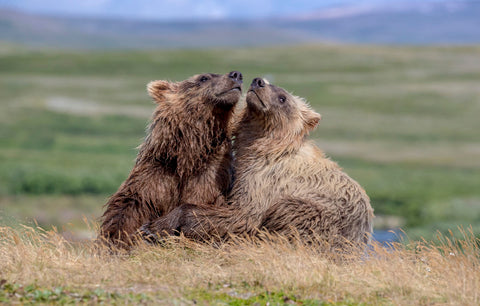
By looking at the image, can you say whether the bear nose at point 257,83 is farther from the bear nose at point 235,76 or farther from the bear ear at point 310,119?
the bear ear at point 310,119

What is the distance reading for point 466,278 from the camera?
7594mm

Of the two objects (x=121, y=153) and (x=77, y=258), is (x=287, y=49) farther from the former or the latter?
(x=77, y=258)

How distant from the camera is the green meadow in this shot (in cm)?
3562

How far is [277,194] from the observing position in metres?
8.95

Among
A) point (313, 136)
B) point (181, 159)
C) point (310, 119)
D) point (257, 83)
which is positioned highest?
point (257, 83)

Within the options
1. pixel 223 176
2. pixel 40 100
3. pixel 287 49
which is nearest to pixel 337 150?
pixel 40 100

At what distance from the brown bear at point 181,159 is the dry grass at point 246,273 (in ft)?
1.86

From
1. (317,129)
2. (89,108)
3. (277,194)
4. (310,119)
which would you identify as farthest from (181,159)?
(89,108)

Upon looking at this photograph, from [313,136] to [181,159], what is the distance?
4461 cm

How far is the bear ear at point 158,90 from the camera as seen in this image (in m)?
9.89

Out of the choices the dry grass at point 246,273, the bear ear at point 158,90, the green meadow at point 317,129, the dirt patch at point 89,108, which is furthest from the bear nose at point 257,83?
the dirt patch at point 89,108

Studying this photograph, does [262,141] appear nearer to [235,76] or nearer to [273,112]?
[273,112]

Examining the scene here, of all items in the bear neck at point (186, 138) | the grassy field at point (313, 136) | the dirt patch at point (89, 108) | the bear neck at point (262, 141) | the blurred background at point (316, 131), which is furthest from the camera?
the dirt patch at point (89, 108)

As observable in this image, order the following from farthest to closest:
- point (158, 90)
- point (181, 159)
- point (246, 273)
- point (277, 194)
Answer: point (158, 90), point (181, 159), point (277, 194), point (246, 273)
